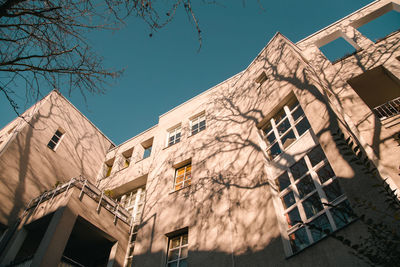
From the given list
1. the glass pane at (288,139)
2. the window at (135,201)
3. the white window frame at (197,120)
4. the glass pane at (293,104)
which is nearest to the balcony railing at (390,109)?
the glass pane at (293,104)

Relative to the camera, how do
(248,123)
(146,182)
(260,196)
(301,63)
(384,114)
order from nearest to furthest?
(260,196), (301,63), (384,114), (248,123), (146,182)

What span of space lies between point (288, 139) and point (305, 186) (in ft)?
5.48

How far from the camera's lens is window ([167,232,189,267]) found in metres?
8.26

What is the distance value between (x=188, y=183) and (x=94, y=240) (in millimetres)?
4189

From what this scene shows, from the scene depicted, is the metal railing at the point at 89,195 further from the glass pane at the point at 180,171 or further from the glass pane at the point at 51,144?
the glass pane at the point at 51,144

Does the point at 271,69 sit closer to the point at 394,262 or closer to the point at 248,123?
the point at 248,123

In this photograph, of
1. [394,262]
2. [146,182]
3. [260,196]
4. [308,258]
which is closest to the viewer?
[394,262]

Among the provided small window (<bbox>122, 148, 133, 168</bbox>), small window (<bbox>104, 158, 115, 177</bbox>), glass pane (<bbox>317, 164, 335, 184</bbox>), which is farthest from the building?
small window (<bbox>104, 158, 115, 177</bbox>)

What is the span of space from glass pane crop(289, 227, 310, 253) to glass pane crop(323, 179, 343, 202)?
39.8 inches

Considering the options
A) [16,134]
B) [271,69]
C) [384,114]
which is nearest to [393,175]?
[384,114]

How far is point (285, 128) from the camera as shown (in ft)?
26.9

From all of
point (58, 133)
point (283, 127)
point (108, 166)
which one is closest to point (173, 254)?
point (283, 127)

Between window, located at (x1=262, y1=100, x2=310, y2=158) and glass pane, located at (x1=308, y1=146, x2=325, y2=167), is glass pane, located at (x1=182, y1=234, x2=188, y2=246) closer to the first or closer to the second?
window, located at (x1=262, y1=100, x2=310, y2=158)

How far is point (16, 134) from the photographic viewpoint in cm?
1175
